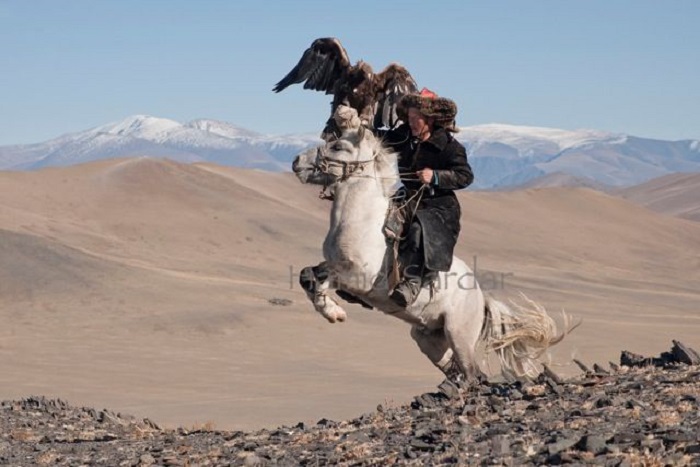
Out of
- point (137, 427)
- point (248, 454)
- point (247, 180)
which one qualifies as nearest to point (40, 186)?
point (247, 180)

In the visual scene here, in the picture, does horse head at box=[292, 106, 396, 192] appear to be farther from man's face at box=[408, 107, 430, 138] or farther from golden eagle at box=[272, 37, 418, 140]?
man's face at box=[408, 107, 430, 138]

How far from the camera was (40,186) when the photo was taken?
53.4m

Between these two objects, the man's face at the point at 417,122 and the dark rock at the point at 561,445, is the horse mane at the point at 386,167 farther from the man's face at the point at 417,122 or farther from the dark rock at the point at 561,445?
the dark rock at the point at 561,445

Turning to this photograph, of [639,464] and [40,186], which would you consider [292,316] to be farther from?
[40,186]

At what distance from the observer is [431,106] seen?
349 inches

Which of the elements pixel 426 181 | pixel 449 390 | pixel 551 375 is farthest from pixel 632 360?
pixel 426 181

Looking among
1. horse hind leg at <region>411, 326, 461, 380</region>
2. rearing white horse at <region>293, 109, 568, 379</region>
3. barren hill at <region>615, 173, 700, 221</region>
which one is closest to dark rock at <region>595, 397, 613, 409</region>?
rearing white horse at <region>293, 109, 568, 379</region>

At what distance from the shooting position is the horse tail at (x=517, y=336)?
9.48 metres

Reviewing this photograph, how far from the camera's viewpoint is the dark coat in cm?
880

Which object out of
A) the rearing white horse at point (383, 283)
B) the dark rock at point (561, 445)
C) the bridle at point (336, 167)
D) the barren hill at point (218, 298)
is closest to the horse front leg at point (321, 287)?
the rearing white horse at point (383, 283)

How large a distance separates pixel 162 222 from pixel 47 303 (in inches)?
780

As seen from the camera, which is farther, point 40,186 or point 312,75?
point 40,186

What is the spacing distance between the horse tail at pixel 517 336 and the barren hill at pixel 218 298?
0.60 metres

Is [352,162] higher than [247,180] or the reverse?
higher
